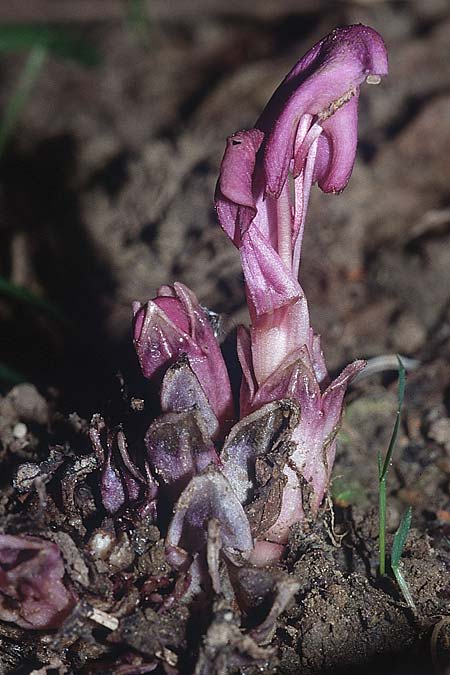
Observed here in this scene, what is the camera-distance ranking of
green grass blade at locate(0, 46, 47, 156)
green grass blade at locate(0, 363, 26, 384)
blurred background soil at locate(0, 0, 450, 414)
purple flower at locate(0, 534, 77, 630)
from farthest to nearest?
green grass blade at locate(0, 46, 47, 156) < blurred background soil at locate(0, 0, 450, 414) < green grass blade at locate(0, 363, 26, 384) < purple flower at locate(0, 534, 77, 630)

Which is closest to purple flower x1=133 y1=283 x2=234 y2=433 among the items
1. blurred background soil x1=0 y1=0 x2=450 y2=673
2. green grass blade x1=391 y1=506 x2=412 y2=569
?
blurred background soil x1=0 y1=0 x2=450 y2=673

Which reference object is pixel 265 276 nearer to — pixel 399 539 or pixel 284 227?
pixel 284 227

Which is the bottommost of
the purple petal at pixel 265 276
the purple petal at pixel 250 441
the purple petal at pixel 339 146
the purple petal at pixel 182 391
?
the purple petal at pixel 250 441

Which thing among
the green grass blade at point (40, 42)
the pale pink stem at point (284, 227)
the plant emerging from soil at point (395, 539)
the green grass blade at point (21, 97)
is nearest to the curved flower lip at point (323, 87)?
the pale pink stem at point (284, 227)

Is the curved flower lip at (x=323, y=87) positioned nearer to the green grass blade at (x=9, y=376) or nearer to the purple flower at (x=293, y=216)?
the purple flower at (x=293, y=216)

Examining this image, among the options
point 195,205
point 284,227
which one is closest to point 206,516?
point 284,227

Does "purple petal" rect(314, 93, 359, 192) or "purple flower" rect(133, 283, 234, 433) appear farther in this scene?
"purple flower" rect(133, 283, 234, 433)

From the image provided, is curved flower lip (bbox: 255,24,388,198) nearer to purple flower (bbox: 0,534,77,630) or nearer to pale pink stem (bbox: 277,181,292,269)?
pale pink stem (bbox: 277,181,292,269)

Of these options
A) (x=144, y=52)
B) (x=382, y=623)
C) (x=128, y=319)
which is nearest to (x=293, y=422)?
(x=382, y=623)
